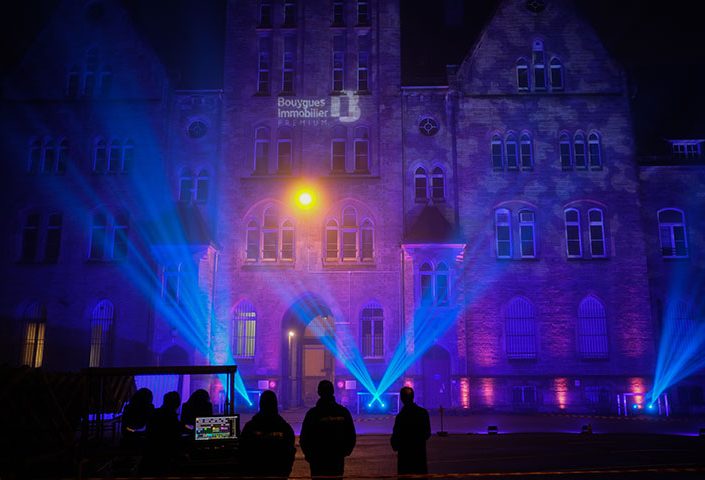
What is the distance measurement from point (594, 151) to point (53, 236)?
28.1 meters

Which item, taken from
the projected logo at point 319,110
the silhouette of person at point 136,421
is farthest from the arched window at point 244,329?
the silhouette of person at point 136,421

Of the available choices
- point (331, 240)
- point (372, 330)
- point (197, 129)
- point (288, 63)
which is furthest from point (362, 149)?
point (372, 330)

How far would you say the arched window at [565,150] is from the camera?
102 ft

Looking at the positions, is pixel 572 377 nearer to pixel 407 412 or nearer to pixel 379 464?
pixel 379 464

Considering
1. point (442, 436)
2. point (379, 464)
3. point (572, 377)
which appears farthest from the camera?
point (572, 377)

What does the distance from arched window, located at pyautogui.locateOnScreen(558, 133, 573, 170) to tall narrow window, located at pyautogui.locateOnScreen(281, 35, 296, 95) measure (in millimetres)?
14218

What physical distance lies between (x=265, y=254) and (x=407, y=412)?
73.6ft

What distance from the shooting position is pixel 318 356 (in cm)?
3491

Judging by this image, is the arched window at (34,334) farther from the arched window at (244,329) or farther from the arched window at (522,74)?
the arched window at (522,74)

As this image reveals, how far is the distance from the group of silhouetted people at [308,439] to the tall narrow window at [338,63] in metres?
24.7

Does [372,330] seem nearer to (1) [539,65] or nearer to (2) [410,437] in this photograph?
(1) [539,65]

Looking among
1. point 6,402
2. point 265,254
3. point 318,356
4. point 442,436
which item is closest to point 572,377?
point 442,436

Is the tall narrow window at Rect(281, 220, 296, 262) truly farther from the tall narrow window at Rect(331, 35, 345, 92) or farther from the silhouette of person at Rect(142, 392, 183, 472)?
the silhouette of person at Rect(142, 392, 183, 472)

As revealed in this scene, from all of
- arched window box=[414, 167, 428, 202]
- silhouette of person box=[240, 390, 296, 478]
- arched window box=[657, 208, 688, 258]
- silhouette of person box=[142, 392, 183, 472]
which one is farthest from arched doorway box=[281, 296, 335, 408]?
silhouette of person box=[240, 390, 296, 478]
